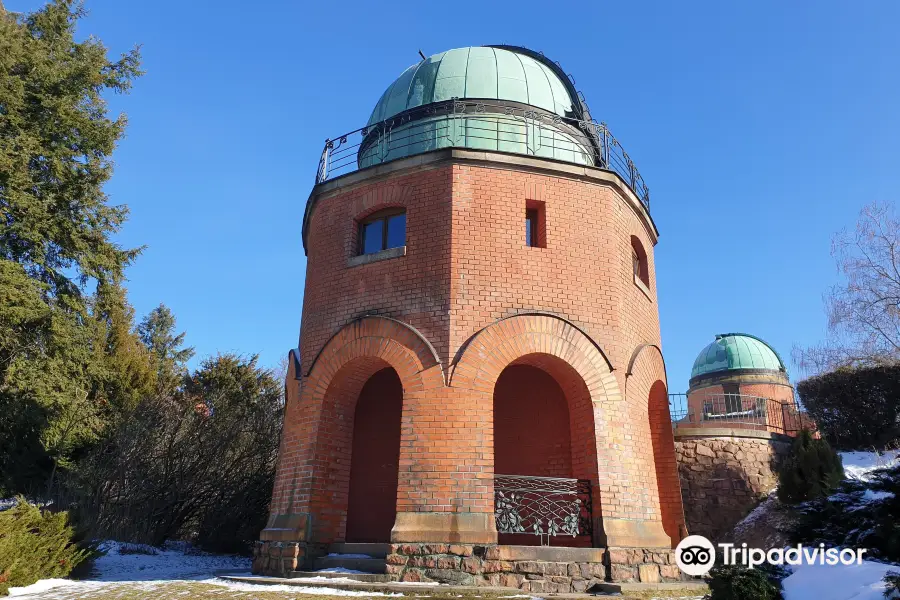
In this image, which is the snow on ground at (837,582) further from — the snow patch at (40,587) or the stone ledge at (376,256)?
the snow patch at (40,587)

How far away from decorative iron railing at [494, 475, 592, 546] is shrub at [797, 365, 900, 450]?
27.0ft

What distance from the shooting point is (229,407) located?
14969 millimetres

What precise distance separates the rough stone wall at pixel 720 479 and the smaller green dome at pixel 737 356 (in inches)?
351

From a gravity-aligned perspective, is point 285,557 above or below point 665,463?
below

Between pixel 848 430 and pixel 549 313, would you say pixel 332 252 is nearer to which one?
pixel 549 313

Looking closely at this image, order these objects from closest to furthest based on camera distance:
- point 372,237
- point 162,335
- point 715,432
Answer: point 372,237 → point 715,432 → point 162,335

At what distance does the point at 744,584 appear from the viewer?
448 centimetres

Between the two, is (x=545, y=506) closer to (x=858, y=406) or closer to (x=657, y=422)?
(x=657, y=422)

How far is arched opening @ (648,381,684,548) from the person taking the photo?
9828mm

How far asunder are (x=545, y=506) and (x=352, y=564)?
247 cm

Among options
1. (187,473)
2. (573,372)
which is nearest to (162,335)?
(187,473)

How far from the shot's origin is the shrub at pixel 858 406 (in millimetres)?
12672

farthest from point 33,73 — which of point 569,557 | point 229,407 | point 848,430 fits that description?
point 848,430

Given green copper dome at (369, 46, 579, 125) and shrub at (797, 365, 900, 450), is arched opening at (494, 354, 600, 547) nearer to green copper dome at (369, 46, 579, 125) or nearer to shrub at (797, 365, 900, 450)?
green copper dome at (369, 46, 579, 125)
